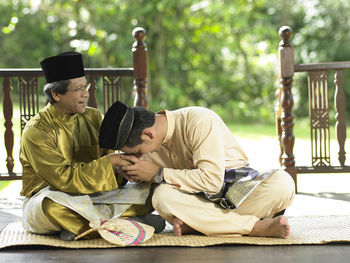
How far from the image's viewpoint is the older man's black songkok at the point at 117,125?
323 cm

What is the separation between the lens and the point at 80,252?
3137 mm

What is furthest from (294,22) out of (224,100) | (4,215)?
(4,215)

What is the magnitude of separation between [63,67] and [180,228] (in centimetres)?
108

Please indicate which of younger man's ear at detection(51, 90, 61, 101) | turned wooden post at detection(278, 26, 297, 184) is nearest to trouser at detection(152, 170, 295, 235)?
younger man's ear at detection(51, 90, 61, 101)

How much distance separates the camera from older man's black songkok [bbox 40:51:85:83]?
3.46 m

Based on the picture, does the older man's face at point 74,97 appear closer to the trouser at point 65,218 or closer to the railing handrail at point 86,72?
the trouser at point 65,218

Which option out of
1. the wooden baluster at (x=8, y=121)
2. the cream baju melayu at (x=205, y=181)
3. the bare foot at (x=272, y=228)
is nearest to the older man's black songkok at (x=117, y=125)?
the cream baju melayu at (x=205, y=181)

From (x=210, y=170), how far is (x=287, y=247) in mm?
536

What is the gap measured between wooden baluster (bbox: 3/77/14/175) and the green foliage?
21.5 ft

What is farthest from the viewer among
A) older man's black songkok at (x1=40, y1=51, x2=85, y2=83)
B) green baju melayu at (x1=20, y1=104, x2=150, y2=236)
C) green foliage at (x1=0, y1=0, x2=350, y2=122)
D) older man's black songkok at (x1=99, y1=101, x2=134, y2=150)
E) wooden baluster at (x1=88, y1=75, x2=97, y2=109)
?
green foliage at (x1=0, y1=0, x2=350, y2=122)

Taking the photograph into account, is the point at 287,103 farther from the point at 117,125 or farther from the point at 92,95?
the point at 117,125

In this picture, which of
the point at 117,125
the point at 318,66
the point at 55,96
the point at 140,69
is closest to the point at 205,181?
the point at 117,125

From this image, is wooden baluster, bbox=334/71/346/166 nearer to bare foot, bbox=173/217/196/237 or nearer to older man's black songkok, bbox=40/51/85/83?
bare foot, bbox=173/217/196/237

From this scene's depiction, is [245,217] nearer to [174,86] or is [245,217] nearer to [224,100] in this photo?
[174,86]
